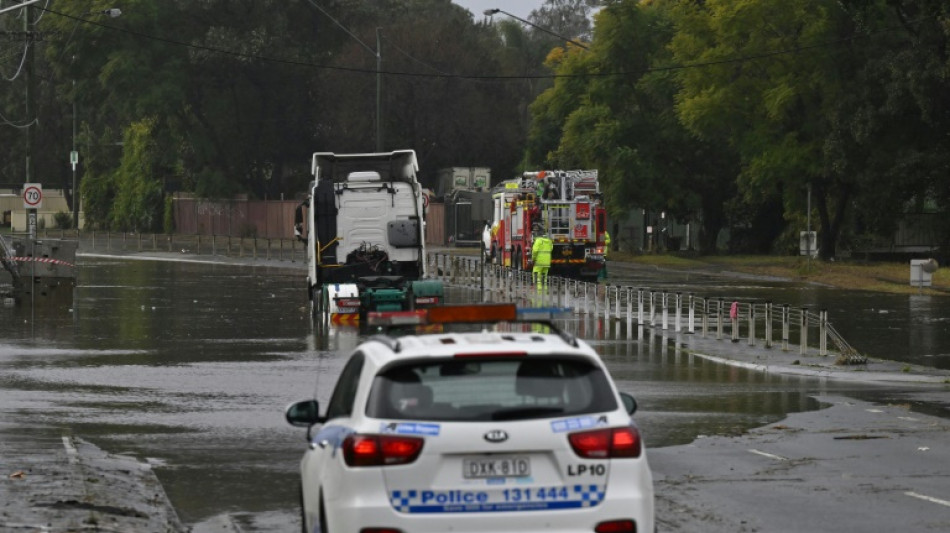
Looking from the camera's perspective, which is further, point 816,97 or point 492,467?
point 816,97

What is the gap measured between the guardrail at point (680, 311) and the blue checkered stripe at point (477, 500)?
17199mm

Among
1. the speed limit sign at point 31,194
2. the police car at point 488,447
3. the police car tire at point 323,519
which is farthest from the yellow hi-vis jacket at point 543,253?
the police car at point 488,447

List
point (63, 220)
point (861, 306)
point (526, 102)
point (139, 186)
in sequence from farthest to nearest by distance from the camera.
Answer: point (526, 102) → point (63, 220) → point (139, 186) → point (861, 306)

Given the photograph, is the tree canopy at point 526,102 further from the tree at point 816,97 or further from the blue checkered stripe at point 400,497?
the blue checkered stripe at point 400,497

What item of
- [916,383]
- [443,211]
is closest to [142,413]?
[916,383]

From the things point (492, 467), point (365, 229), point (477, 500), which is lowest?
point (477, 500)

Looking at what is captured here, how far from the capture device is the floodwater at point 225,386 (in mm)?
14734

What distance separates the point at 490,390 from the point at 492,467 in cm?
42

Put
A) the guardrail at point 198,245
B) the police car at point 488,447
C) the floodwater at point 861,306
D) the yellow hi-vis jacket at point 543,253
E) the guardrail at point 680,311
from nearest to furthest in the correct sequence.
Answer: the police car at point 488,447
the guardrail at point 680,311
the floodwater at point 861,306
the yellow hi-vis jacket at point 543,253
the guardrail at point 198,245

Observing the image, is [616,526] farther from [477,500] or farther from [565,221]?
[565,221]

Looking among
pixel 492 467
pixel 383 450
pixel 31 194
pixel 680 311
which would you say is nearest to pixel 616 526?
pixel 492 467

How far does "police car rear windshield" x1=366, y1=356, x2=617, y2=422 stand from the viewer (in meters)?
8.30

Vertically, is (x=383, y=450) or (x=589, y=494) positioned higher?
(x=383, y=450)

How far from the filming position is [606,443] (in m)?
8.34
